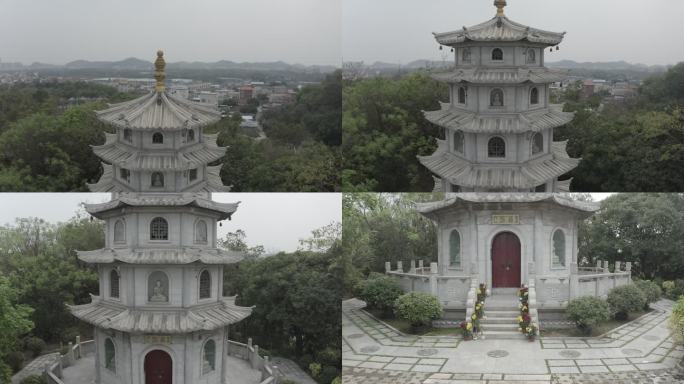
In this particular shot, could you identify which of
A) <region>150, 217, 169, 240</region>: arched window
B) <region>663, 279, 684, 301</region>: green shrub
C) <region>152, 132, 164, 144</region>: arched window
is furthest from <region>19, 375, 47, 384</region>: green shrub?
<region>663, 279, 684, 301</region>: green shrub

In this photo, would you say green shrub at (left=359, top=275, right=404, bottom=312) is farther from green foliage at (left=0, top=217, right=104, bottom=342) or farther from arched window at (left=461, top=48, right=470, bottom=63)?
green foliage at (left=0, top=217, right=104, bottom=342)

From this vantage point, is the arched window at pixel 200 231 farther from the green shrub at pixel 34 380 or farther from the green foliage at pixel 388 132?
the green shrub at pixel 34 380

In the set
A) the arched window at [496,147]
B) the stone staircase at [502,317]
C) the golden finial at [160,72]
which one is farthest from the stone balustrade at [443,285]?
the golden finial at [160,72]

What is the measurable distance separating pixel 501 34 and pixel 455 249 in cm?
421

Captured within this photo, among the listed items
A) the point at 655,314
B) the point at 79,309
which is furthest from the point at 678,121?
the point at 79,309

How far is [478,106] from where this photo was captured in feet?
50.0

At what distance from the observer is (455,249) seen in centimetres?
1594

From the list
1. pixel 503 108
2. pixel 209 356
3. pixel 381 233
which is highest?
pixel 503 108

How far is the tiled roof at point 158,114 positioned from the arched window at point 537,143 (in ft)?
19.4

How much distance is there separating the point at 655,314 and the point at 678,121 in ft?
13.1

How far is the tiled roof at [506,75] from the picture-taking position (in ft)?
48.5

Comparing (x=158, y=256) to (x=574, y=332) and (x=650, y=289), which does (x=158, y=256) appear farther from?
(x=650, y=289)

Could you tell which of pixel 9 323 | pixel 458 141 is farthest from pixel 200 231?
pixel 458 141

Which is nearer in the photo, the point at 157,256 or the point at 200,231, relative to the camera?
the point at 157,256
